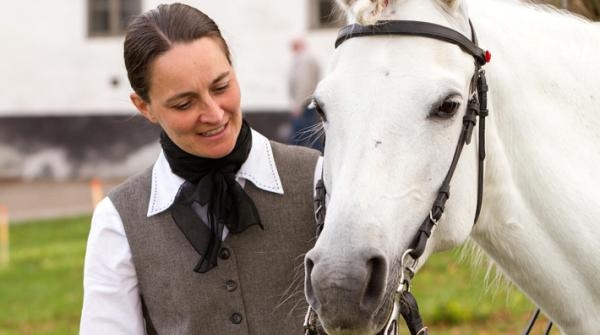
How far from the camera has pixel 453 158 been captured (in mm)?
2957

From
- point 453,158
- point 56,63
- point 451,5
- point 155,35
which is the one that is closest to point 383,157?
point 453,158

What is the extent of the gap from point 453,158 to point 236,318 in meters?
0.80

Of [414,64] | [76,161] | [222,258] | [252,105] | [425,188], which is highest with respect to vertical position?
[414,64]

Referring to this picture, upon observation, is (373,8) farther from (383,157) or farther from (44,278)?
(44,278)

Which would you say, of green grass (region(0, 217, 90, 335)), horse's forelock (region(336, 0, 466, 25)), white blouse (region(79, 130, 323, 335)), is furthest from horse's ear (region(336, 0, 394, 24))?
green grass (region(0, 217, 90, 335))

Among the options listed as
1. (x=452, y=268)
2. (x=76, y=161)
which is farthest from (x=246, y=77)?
(x=452, y=268)

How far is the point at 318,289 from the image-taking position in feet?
8.87

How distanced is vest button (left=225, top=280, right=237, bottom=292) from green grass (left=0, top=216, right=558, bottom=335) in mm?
2403

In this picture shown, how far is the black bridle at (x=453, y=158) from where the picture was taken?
113 inches

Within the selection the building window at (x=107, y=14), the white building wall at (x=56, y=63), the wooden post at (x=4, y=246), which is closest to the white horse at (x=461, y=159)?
the wooden post at (x=4, y=246)

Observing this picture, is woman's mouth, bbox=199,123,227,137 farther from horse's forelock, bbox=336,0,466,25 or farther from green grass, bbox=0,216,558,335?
green grass, bbox=0,216,558,335

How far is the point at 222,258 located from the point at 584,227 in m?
1.07

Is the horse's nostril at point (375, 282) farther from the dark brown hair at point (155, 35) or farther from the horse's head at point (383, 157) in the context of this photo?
the dark brown hair at point (155, 35)

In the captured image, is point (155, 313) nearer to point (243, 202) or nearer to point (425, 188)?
point (243, 202)
